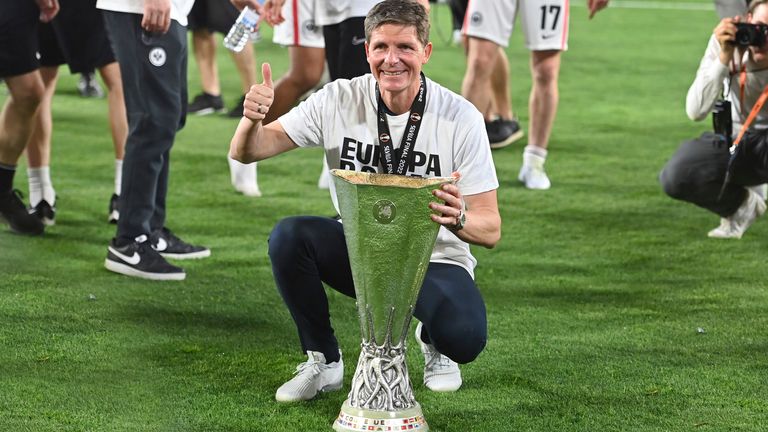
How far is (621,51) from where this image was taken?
11.6 metres

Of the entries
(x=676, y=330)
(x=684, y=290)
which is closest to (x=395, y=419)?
(x=676, y=330)

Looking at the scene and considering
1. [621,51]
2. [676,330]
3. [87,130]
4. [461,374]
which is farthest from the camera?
[621,51]

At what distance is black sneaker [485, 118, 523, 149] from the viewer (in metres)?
7.43

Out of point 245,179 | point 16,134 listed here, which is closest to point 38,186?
point 16,134

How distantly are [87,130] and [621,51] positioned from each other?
5695 millimetres

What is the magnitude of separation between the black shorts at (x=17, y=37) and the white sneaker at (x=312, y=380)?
2148mm

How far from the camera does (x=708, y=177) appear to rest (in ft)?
17.2

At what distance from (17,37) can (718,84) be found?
8.97 ft

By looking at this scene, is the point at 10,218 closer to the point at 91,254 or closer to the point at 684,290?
the point at 91,254

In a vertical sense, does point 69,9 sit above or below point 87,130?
above

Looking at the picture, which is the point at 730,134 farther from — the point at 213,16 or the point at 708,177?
the point at 213,16

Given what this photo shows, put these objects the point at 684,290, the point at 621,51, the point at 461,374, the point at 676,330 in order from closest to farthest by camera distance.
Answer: the point at 461,374
the point at 676,330
the point at 684,290
the point at 621,51

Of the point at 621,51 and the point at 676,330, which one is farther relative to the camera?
the point at 621,51

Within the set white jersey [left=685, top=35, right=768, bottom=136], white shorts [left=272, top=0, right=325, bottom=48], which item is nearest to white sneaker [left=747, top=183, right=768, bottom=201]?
white jersey [left=685, top=35, right=768, bottom=136]
